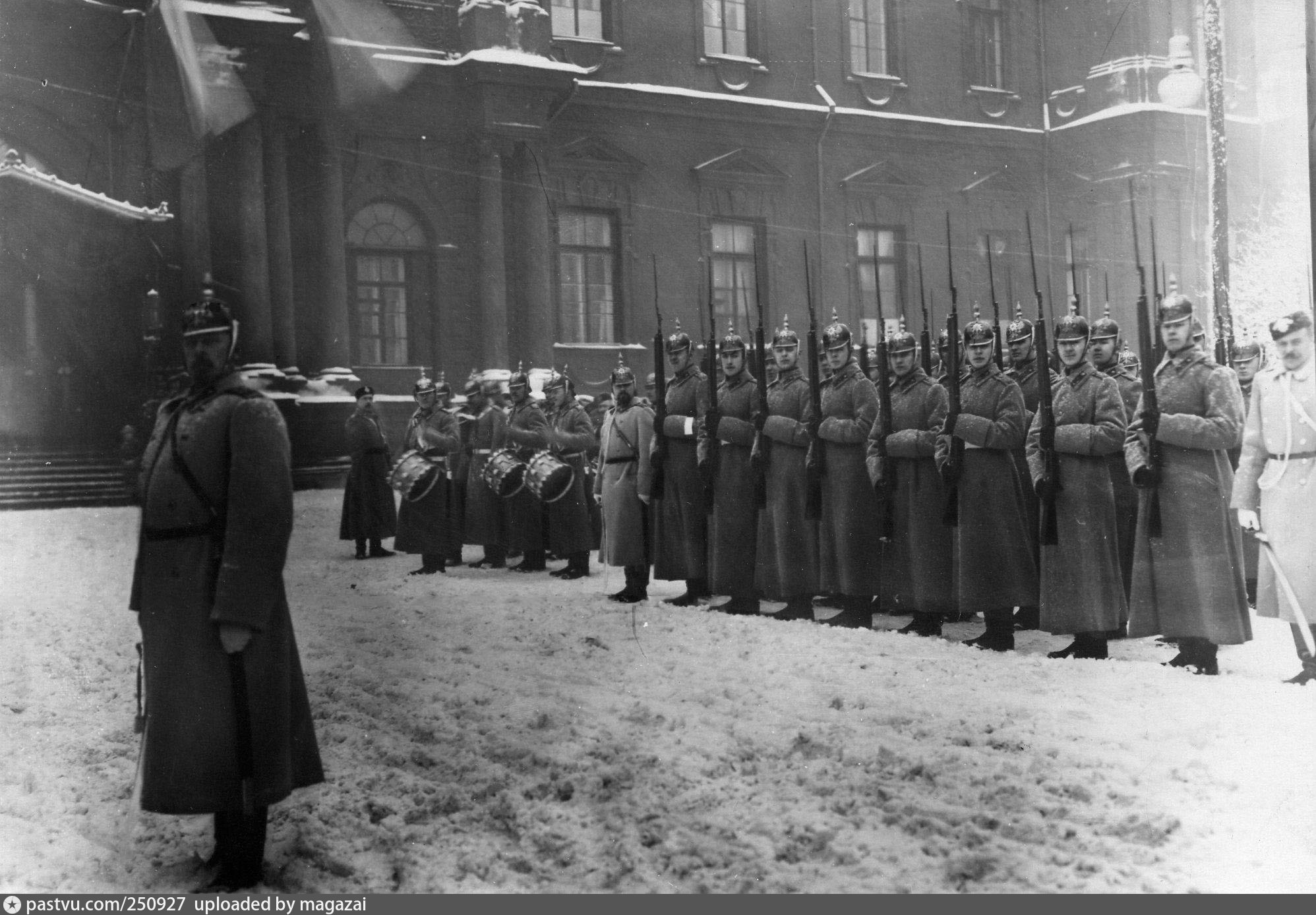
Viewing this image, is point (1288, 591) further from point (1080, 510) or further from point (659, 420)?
point (659, 420)

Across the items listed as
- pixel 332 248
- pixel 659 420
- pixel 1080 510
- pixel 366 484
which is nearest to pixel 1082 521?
pixel 1080 510

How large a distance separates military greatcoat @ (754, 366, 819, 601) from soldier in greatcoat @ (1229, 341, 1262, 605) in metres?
2.29

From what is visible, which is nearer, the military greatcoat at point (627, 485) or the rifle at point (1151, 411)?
the rifle at point (1151, 411)

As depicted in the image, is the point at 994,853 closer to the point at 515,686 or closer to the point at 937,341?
the point at 515,686

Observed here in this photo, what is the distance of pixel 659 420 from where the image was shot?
6941 mm

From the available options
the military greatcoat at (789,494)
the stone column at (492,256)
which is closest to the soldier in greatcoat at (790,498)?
the military greatcoat at (789,494)

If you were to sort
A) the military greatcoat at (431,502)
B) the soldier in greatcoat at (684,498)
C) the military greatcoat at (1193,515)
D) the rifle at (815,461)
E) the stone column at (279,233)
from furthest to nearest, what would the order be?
the soldier in greatcoat at (684,498) < the rifle at (815,461) < the military greatcoat at (431,502) < the military greatcoat at (1193,515) < the stone column at (279,233)

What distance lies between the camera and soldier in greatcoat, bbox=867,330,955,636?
618cm

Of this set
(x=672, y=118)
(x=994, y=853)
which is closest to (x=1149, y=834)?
(x=994, y=853)

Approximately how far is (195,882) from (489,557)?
497 cm

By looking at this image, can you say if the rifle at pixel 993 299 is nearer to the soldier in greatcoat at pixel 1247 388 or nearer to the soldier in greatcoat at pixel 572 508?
the soldier in greatcoat at pixel 1247 388

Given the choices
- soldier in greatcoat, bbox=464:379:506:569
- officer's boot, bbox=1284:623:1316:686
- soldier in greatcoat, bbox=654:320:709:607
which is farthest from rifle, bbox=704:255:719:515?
officer's boot, bbox=1284:623:1316:686

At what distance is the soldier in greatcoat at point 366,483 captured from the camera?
432 centimetres

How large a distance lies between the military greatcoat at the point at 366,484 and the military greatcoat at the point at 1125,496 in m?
3.83
